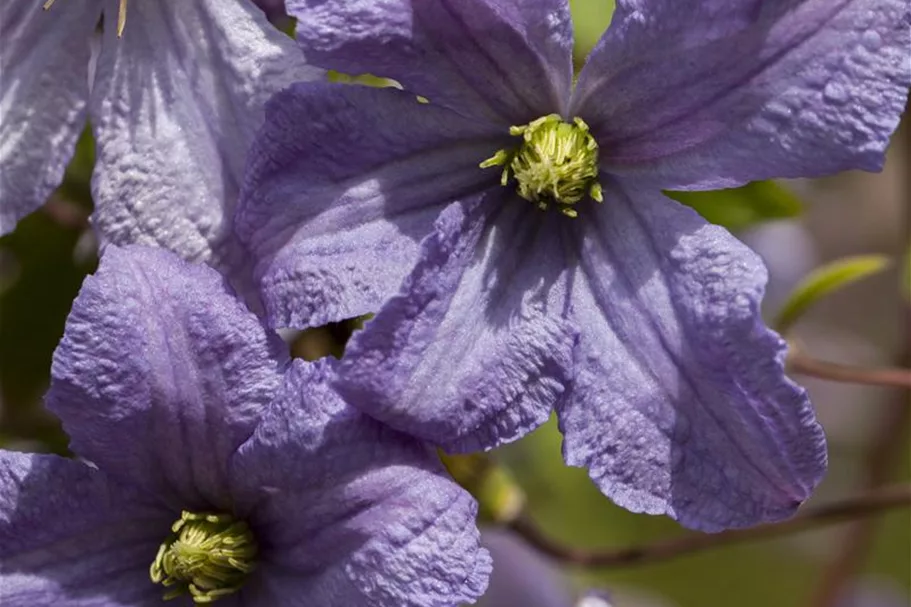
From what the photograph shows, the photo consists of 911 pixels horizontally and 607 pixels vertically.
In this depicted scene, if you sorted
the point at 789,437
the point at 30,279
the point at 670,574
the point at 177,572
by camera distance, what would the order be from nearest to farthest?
the point at 789,437 < the point at 177,572 < the point at 30,279 < the point at 670,574

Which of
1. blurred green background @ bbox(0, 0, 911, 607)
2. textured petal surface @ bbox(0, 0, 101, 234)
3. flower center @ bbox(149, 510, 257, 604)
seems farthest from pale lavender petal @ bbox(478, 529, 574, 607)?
textured petal surface @ bbox(0, 0, 101, 234)

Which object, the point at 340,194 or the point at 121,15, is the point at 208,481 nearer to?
the point at 340,194

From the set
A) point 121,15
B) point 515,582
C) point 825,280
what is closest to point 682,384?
point 825,280

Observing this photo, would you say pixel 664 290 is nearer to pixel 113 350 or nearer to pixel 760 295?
pixel 760 295

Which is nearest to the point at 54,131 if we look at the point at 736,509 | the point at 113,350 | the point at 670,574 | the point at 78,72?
the point at 78,72

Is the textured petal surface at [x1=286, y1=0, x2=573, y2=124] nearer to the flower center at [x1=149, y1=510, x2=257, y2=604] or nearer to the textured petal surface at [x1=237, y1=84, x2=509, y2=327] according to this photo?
the textured petal surface at [x1=237, y1=84, x2=509, y2=327]

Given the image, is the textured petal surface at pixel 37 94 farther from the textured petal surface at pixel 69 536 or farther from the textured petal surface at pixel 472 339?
the textured petal surface at pixel 472 339

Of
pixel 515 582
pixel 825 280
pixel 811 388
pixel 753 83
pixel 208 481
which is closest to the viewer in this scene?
pixel 753 83
